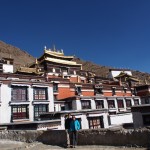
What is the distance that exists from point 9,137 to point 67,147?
5.64 meters

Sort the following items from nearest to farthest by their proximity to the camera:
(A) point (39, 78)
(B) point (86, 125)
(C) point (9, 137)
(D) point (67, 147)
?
(D) point (67, 147)
(C) point (9, 137)
(B) point (86, 125)
(A) point (39, 78)

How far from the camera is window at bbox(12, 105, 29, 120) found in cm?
2808

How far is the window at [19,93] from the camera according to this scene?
28719 millimetres

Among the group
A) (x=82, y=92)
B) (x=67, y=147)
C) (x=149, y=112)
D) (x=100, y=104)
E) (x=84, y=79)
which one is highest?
(x=84, y=79)

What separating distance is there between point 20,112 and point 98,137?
2102 cm

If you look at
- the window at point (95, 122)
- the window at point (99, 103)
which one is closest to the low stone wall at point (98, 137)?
the window at point (95, 122)

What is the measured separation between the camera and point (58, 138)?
11359mm

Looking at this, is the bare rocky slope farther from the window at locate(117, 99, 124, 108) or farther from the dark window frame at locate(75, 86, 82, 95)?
the dark window frame at locate(75, 86, 82, 95)

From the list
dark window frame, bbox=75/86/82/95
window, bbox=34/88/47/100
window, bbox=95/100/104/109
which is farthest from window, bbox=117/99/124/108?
window, bbox=34/88/47/100

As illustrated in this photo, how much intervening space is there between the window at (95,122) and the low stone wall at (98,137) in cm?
1550

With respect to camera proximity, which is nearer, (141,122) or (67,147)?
(67,147)

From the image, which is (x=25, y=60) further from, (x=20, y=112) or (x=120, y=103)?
(x=20, y=112)

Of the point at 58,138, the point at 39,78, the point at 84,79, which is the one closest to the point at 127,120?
the point at 39,78

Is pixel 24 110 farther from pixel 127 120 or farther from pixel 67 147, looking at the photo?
pixel 67 147
